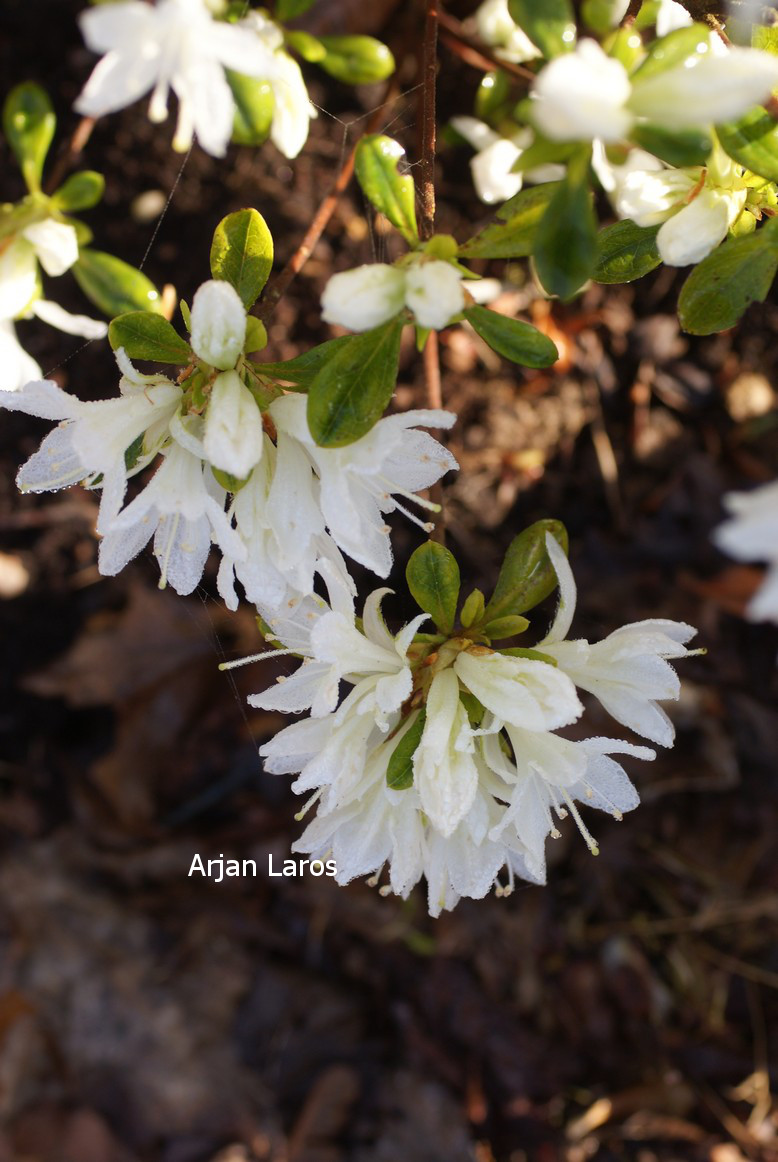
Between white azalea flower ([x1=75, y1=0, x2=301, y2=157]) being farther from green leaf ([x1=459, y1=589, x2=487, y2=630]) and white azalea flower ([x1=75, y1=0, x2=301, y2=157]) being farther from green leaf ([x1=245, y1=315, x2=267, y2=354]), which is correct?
green leaf ([x1=459, y1=589, x2=487, y2=630])

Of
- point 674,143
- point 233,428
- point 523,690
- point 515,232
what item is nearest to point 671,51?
point 674,143

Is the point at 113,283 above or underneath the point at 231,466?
underneath

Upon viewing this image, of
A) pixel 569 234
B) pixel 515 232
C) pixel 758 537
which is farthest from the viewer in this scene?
pixel 515 232

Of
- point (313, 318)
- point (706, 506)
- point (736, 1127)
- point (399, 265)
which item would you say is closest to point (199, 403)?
point (399, 265)

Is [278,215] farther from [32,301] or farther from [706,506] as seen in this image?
[706,506]

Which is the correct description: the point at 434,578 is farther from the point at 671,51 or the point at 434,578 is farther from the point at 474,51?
the point at 474,51

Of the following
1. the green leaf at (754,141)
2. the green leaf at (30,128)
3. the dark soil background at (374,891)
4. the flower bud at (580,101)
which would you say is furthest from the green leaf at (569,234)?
the dark soil background at (374,891)

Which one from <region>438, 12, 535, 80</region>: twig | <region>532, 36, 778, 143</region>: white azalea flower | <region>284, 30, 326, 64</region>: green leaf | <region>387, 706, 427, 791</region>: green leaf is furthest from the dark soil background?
<region>532, 36, 778, 143</region>: white azalea flower
